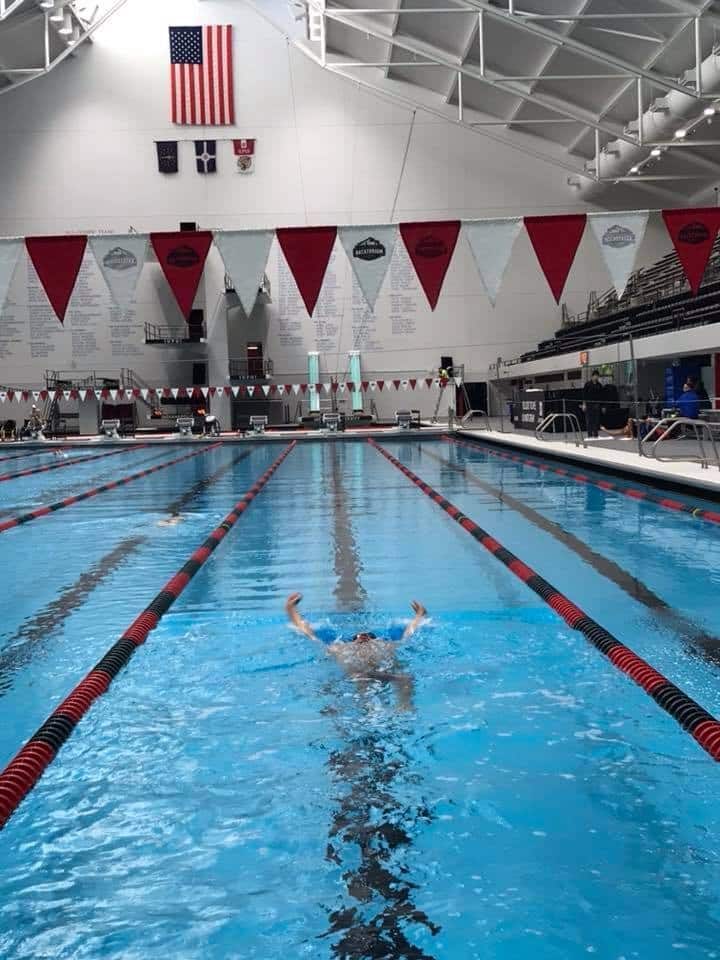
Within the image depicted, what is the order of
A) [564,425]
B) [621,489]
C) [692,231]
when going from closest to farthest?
[621,489] → [692,231] → [564,425]

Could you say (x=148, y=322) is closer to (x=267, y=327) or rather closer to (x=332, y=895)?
(x=267, y=327)

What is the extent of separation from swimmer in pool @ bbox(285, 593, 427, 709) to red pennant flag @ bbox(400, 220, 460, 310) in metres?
8.21

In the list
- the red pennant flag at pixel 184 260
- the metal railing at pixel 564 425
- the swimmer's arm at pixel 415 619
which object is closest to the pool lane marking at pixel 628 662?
the swimmer's arm at pixel 415 619

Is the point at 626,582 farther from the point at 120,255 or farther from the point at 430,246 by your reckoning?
the point at 120,255

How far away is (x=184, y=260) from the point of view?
38.8 ft

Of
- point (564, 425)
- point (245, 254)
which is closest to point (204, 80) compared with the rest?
point (564, 425)

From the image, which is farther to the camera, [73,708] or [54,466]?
[54,466]

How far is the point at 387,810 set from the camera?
2365 millimetres

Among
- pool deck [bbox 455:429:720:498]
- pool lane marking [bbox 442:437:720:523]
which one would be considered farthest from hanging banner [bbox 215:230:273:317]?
pool deck [bbox 455:429:720:498]

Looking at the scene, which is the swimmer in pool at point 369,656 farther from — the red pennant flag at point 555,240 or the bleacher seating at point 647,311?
the bleacher seating at point 647,311

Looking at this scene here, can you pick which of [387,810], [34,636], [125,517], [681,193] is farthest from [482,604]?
[681,193]

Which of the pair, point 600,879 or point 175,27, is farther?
point 175,27

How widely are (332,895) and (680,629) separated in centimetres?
252

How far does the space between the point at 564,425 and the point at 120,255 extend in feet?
24.6
